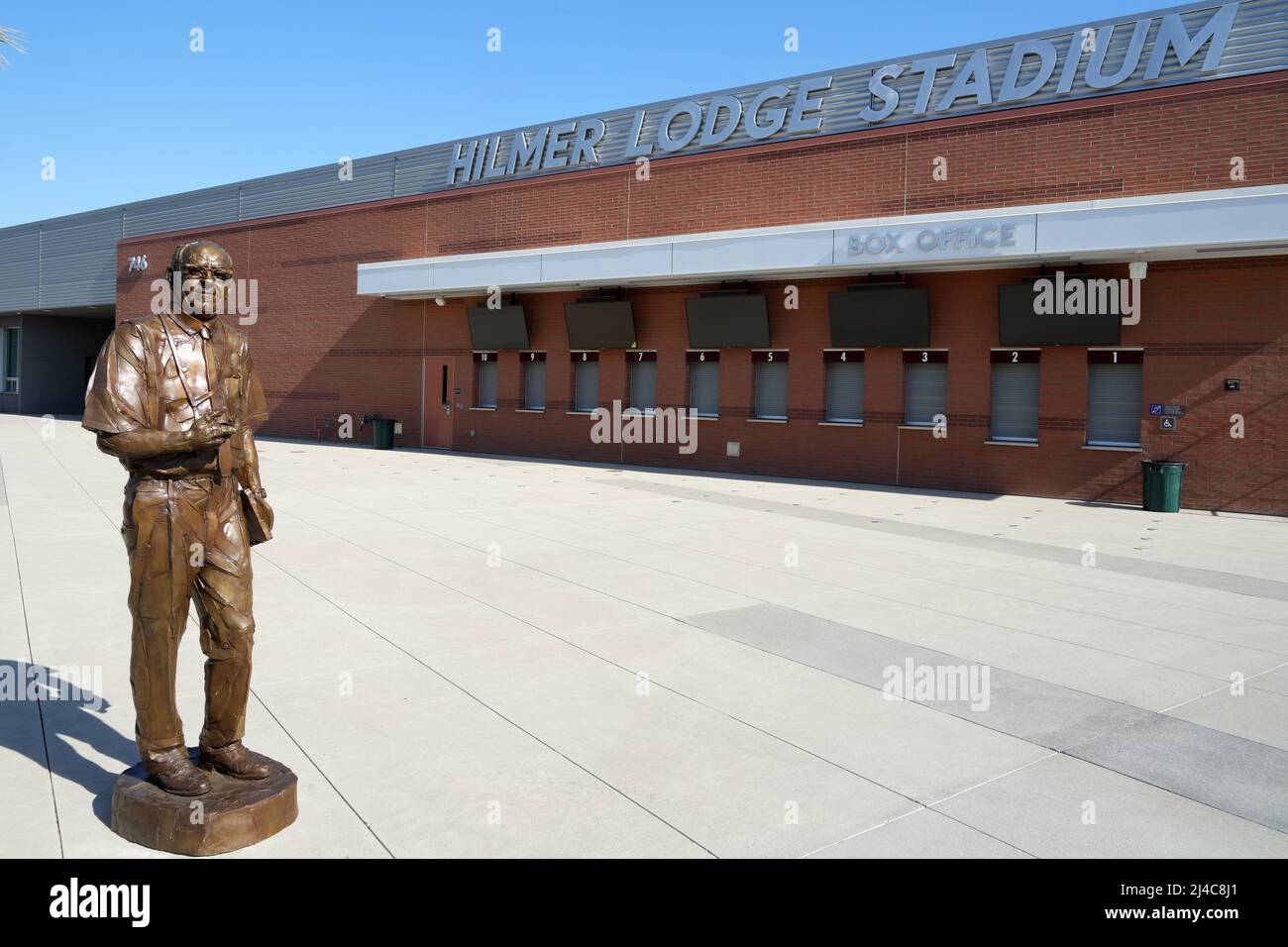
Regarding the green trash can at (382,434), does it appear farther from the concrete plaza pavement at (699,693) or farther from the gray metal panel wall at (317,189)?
the concrete plaza pavement at (699,693)

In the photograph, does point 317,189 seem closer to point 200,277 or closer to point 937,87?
point 937,87

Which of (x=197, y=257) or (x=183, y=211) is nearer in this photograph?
(x=197, y=257)

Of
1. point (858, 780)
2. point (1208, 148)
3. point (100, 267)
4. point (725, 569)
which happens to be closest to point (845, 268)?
point (1208, 148)

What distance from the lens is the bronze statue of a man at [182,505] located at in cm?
395

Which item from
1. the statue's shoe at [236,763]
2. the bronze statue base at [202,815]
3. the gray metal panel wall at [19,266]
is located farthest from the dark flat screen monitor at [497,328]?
Answer: the gray metal panel wall at [19,266]

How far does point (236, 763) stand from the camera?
14.0 ft

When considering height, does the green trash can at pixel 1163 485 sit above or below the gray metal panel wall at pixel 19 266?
below

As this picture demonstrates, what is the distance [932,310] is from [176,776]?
1864 cm

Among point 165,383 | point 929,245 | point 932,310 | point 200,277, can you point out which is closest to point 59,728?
point 165,383

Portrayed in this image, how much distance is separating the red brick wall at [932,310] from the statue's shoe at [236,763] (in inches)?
Answer: 693

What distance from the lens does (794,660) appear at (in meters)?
7.21

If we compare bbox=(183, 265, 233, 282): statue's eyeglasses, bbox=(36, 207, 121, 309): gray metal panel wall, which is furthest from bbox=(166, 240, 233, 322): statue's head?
bbox=(36, 207, 121, 309): gray metal panel wall

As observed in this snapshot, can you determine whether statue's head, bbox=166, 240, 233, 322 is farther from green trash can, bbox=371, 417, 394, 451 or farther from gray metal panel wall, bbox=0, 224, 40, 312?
gray metal panel wall, bbox=0, 224, 40, 312
